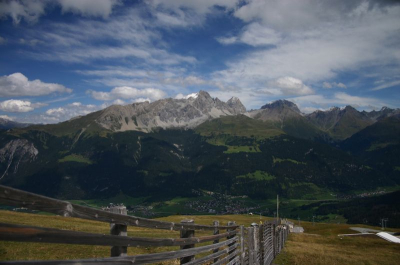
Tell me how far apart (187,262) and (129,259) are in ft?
12.5

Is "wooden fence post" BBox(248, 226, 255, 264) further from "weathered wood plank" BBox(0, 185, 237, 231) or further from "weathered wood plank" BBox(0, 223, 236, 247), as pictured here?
"weathered wood plank" BBox(0, 223, 236, 247)

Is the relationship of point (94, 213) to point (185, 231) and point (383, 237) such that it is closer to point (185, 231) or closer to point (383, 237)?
point (185, 231)

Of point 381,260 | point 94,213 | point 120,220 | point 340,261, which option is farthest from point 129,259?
point 381,260

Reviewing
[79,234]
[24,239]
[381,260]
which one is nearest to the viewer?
[24,239]

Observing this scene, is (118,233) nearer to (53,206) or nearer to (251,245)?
(53,206)

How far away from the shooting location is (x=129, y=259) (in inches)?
212

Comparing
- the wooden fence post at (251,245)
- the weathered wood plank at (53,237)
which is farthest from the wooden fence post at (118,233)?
the wooden fence post at (251,245)

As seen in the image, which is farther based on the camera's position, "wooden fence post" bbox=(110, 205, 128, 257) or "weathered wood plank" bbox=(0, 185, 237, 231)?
"wooden fence post" bbox=(110, 205, 128, 257)

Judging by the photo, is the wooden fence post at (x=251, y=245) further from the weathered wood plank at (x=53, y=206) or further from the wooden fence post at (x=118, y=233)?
the wooden fence post at (x=118, y=233)

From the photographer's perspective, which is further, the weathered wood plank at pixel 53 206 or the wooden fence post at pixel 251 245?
the wooden fence post at pixel 251 245

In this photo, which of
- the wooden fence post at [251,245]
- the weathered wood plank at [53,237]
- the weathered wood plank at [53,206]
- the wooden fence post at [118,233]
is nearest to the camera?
the weathered wood plank at [53,237]

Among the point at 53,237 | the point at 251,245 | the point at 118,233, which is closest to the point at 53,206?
the point at 53,237

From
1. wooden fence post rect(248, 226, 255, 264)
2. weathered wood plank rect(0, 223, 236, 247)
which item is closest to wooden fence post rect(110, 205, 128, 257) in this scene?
weathered wood plank rect(0, 223, 236, 247)

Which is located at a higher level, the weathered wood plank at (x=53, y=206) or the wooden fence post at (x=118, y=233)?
the weathered wood plank at (x=53, y=206)
